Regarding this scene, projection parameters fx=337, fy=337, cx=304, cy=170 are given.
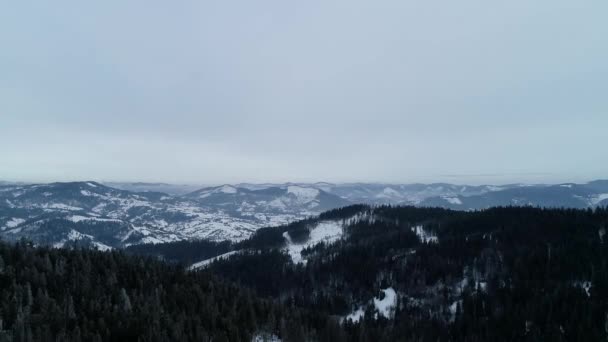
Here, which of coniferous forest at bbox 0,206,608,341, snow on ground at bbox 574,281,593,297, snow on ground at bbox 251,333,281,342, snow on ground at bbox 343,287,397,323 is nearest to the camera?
coniferous forest at bbox 0,206,608,341

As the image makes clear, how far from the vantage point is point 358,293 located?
162m

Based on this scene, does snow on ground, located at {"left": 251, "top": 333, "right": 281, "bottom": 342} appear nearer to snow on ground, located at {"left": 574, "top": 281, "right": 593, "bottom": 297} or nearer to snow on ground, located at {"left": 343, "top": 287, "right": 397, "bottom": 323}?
snow on ground, located at {"left": 343, "top": 287, "right": 397, "bottom": 323}

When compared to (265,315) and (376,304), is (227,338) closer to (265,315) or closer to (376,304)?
(265,315)

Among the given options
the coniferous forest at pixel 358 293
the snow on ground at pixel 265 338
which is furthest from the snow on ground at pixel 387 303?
the snow on ground at pixel 265 338

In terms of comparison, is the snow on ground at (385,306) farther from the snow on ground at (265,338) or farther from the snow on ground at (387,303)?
the snow on ground at (265,338)

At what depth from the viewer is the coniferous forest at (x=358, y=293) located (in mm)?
70688

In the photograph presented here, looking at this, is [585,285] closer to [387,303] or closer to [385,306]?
[387,303]

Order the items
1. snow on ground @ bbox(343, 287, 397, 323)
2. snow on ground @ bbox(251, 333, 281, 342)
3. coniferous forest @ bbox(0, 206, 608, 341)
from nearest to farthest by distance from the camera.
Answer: coniferous forest @ bbox(0, 206, 608, 341), snow on ground @ bbox(251, 333, 281, 342), snow on ground @ bbox(343, 287, 397, 323)

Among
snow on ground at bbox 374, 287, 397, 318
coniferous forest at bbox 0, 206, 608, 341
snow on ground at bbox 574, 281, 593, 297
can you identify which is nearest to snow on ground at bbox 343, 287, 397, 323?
snow on ground at bbox 374, 287, 397, 318

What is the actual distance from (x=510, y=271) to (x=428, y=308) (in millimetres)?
38935

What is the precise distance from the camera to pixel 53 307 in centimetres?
6762

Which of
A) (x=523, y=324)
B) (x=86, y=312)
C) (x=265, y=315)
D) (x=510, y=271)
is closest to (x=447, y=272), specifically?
(x=510, y=271)

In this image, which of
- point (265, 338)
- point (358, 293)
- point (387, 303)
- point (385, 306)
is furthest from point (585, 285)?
point (265, 338)

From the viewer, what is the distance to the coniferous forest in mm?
70688
